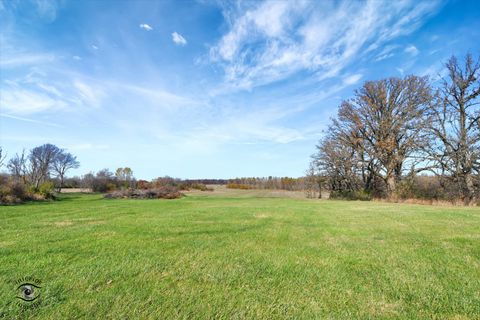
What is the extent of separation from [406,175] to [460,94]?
7.69 metres

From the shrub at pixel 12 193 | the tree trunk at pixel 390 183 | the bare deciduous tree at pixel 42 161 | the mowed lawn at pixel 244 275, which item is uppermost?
the bare deciduous tree at pixel 42 161

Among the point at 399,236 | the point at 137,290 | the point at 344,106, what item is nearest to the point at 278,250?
the point at 137,290

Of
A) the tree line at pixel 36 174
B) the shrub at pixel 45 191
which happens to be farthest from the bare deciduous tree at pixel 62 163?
the shrub at pixel 45 191

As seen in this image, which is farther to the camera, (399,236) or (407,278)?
(399,236)

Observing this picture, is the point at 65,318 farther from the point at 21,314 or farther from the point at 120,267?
the point at 120,267

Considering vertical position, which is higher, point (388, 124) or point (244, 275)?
point (388, 124)

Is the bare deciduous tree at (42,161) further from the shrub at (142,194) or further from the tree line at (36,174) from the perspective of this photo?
the shrub at (142,194)

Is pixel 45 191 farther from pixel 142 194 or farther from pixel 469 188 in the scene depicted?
pixel 469 188

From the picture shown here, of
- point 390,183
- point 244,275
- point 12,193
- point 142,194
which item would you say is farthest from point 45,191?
point 390,183

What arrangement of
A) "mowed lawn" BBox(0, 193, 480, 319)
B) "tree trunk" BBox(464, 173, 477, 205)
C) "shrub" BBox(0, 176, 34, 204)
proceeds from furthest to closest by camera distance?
1. "shrub" BBox(0, 176, 34, 204)
2. "tree trunk" BBox(464, 173, 477, 205)
3. "mowed lawn" BBox(0, 193, 480, 319)

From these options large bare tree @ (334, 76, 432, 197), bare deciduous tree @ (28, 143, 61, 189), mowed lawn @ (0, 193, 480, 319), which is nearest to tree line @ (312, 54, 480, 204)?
large bare tree @ (334, 76, 432, 197)

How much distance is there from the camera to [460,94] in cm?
2011

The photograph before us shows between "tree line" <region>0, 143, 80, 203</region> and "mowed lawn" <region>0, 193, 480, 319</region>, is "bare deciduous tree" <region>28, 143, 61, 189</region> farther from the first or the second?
"mowed lawn" <region>0, 193, 480, 319</region>

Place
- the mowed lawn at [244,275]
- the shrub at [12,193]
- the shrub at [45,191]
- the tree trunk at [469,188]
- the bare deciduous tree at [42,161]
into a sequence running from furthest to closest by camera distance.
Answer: the bare deciduous tree at [42,161]
the shrub at [45,191]
the shrub at [12,193]
the tree trunk at [469,188]
the mowed lawn at [244,275]
